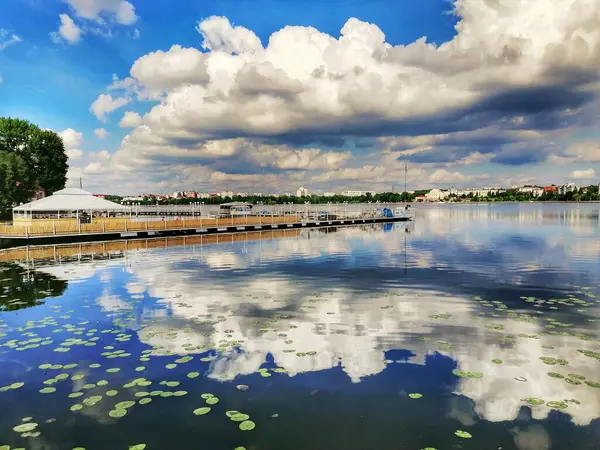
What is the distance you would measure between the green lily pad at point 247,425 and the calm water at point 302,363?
2.6 inches

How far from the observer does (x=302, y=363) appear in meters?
9.45

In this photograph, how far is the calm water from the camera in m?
6.66

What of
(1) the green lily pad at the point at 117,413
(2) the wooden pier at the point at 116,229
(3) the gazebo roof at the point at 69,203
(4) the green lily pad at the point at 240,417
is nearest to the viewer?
(4) the green lily pad at the point at 240,417

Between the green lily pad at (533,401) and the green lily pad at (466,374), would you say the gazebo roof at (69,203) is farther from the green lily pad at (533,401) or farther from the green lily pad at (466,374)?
the green lily pad at (533,401)

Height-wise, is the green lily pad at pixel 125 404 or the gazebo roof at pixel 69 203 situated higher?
the gazebo roof at pixel 69 203

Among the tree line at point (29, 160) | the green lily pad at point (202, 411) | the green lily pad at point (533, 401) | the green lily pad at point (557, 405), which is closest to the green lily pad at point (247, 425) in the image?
the green lily pad at point (202, 411)

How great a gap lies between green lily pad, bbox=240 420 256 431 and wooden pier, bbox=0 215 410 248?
38.7m

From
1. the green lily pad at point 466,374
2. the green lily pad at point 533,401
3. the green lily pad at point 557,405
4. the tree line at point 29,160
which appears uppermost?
the tree line at point 29,160

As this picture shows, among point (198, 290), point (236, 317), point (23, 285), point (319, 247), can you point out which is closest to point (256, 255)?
point (319, 247)

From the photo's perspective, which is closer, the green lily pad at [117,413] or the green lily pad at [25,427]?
the green lily pad at [25,427]

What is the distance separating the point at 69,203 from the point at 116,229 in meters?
5.08

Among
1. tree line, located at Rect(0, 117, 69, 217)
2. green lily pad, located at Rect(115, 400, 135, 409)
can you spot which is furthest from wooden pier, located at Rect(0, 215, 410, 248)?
green lily pad, located at Rect(115, 400, 135, 409)

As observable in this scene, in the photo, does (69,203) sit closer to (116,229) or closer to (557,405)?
(116,229)

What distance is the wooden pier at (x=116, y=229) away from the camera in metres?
38.2
